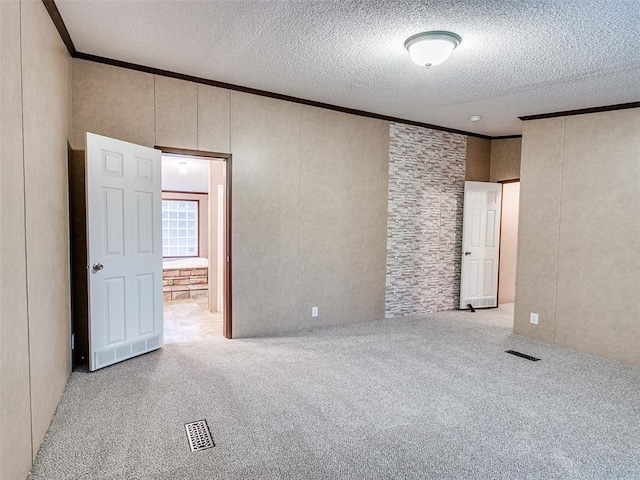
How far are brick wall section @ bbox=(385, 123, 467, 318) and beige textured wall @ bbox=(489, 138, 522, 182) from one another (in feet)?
2.22

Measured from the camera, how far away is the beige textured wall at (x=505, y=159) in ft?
20.5

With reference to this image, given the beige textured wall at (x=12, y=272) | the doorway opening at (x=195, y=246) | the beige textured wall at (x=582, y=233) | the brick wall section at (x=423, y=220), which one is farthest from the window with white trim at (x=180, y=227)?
the beige textured wall at (x=12, y=272)

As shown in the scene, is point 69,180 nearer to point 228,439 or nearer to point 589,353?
point 228,439

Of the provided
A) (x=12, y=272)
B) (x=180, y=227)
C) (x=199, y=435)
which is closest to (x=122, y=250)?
(x=12, y=272)

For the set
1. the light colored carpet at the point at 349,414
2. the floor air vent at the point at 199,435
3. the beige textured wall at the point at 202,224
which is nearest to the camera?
the light colored carpet at the point at 349,414

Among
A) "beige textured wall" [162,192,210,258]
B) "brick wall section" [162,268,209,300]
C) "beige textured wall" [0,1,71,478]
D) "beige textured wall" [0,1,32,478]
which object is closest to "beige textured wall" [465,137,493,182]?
"brick wall section" [162,268,209,300]

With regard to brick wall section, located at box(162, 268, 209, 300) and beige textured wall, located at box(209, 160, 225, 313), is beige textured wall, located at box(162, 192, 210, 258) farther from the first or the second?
beige textured wall, located at box(209, 160, 225, 313)

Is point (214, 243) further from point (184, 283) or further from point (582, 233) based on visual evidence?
point (582, 233)

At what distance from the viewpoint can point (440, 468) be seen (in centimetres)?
218

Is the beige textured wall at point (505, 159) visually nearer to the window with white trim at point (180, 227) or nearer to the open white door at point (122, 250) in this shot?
the open white door at point (122, 250)

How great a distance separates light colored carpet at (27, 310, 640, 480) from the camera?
2189 millimetres

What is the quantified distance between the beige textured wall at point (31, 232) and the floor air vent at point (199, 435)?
0.82 meters

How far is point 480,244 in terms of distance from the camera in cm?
633

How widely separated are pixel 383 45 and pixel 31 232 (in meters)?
2.72
